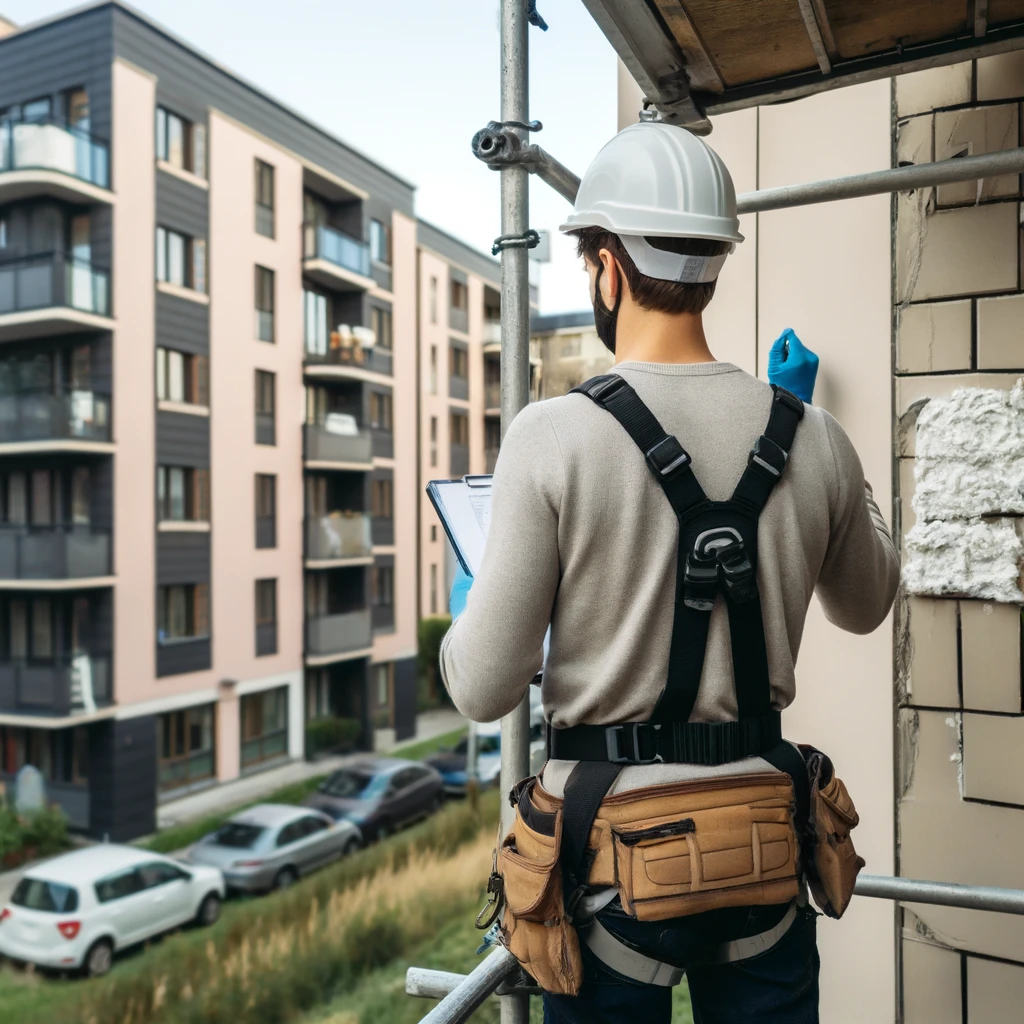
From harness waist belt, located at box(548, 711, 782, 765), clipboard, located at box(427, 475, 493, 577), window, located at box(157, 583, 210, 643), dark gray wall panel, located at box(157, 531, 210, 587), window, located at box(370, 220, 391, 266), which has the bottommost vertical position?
window, located at box(157, 583, 210, 643)

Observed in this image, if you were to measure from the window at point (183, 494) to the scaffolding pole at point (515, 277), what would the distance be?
40.6 feet

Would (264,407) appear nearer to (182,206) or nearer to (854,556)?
(182,206)

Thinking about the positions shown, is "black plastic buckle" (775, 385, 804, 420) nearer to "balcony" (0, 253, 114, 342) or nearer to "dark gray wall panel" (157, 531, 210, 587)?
"balcony" (0, 253, 114, 342)

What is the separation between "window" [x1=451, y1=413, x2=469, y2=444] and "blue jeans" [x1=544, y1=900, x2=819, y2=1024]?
766 inches

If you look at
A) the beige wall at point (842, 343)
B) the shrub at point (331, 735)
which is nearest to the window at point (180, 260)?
the shrub at point (331, 735)

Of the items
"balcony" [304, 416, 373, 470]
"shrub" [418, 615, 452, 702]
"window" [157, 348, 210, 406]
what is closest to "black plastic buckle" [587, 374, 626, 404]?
"window" [157, 348, 210, 406]

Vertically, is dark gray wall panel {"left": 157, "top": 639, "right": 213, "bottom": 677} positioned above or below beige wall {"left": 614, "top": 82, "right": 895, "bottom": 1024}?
below

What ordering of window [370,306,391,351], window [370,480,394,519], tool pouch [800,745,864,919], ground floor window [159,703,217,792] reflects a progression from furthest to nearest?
window [370,480,394,519] < window [370,306,391,351] < ground floor window [159,703,217,792] < tool pouch [800,745,864,919]

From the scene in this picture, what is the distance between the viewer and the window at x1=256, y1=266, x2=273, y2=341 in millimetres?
14508

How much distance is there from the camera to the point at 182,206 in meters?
13.2

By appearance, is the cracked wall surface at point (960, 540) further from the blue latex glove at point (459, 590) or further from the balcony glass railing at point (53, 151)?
the balcony glass railing at point (53, 151)

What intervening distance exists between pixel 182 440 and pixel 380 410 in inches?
210

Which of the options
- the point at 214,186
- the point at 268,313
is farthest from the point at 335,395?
the point at 214,186

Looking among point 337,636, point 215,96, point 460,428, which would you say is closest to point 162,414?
point 215,96
